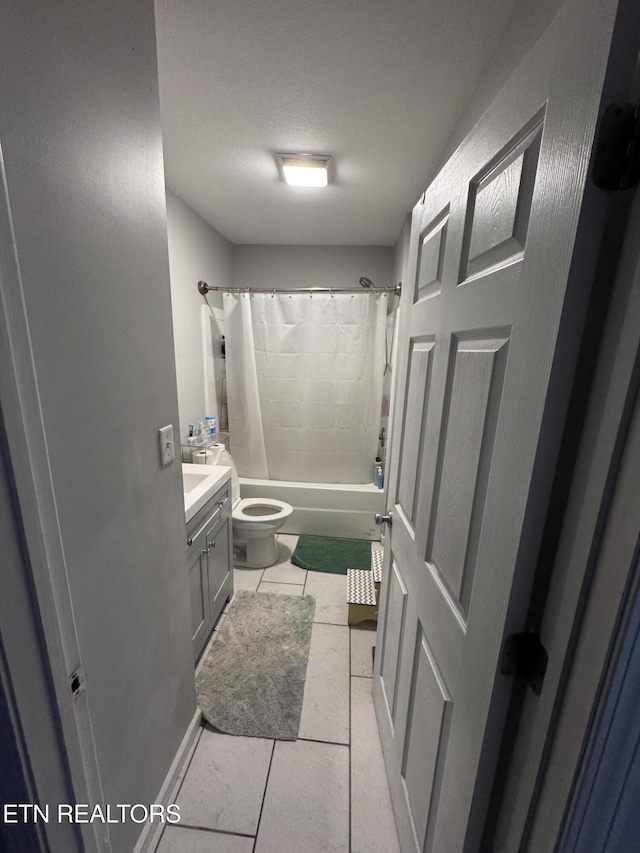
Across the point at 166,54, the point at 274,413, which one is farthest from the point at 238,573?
the point at 166,54

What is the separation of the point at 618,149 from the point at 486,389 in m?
0.38

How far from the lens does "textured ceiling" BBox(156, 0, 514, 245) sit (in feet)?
3.26

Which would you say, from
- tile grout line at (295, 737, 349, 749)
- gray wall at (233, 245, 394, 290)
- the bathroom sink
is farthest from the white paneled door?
gray wall at (233, 245, 394, 290)

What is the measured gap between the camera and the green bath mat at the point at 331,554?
2.54 metres

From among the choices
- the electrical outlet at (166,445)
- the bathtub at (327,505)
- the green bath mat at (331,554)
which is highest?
the electrical outlet at (166,445)

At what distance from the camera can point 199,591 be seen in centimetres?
161

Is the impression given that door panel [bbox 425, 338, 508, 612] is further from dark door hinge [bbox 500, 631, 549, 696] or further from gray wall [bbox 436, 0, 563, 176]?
gray wall [bbox 436, 0, 563, 176]

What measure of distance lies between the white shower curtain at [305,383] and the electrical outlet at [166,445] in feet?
5.98

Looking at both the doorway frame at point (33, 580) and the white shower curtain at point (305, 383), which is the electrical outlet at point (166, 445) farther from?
the white shower curtain at point (305, 383)

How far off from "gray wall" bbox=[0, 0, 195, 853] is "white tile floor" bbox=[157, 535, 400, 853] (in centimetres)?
22

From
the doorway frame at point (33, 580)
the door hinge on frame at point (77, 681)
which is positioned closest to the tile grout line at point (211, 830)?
the doorway frame at point (33, 580)

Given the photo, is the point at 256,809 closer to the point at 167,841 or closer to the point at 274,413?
the point at 167,841

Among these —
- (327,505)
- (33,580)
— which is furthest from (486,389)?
(327,505)

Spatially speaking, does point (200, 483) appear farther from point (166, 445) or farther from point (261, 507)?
point (261, 507)
